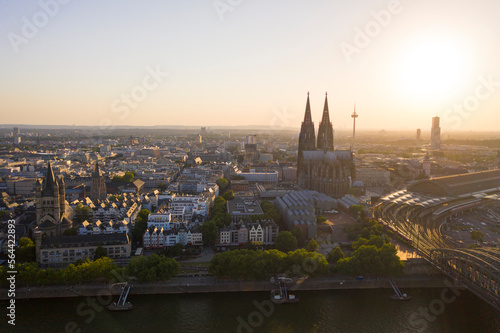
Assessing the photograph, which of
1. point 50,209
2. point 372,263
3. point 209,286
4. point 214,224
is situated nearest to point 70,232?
point 50,209

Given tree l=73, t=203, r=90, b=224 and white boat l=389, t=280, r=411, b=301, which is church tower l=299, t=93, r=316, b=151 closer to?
tree l=73, t=203, r=90, b=224

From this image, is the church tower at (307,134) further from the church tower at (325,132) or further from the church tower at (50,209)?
the church tower at (50,209)

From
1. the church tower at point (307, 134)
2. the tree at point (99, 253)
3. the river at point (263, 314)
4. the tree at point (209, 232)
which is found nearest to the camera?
the river at point (263, 314)

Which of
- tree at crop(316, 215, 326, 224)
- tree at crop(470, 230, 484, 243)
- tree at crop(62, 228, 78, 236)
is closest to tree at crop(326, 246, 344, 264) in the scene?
tree at crop(316, 215, 326, 224)

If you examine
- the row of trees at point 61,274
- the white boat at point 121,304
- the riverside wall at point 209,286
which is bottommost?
the white boat at point 121,304

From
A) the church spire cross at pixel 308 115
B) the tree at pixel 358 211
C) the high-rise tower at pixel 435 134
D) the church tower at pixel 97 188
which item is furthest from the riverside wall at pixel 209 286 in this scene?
the high-rise tower at pixel 435 134

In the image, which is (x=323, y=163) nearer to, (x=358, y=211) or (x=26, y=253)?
(x=358, y=211)
